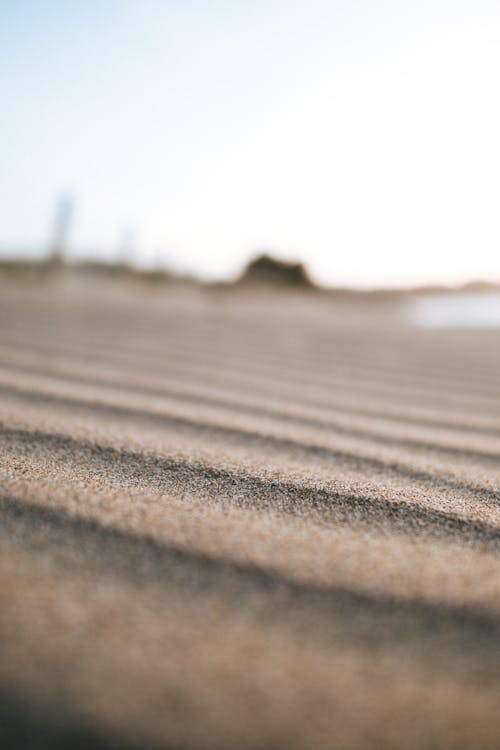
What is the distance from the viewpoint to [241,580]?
47 centimetres

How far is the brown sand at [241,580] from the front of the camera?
34 cm

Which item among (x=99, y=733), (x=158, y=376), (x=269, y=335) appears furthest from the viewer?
(x=269, y=335)

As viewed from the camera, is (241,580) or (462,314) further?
(462,314)

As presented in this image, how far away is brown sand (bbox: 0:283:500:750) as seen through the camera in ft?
1.13

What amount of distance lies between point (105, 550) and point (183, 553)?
8 centimetres

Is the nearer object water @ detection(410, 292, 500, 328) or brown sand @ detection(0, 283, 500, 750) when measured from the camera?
brown sand @ detection(0, 283, 500, 750)

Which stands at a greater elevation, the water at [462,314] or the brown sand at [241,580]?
the water at [462,314]

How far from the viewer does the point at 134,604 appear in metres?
0.43

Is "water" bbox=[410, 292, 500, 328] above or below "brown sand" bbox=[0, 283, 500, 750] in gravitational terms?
above

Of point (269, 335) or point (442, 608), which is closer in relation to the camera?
point (442, 608)

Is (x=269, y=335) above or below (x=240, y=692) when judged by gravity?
above

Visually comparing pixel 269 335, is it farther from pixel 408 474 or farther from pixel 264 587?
pixel 264 587

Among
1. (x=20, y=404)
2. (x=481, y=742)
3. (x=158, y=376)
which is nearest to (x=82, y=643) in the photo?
(x=481, y=742)

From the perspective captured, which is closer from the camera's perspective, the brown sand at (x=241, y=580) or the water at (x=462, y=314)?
the brown sand at (x=241, y=580)
